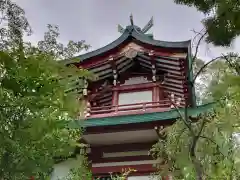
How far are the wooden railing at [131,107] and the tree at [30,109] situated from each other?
5839 mm

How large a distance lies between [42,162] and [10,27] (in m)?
2.05

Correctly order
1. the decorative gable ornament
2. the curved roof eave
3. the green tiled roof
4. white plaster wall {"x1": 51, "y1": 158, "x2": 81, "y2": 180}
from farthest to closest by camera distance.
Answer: the decorative gable ornament, the curved roof eave, white plaster wall {"x1": 51, "y1": 158, "x2": 81, "y2": 180}, the green tiled roof

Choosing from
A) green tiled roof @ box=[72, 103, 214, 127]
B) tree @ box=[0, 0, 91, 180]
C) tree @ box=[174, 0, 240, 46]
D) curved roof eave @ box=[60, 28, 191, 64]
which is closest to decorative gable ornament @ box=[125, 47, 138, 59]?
curved roof eave @ box=[60, 28, 191, 64]

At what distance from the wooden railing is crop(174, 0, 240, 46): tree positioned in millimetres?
6180

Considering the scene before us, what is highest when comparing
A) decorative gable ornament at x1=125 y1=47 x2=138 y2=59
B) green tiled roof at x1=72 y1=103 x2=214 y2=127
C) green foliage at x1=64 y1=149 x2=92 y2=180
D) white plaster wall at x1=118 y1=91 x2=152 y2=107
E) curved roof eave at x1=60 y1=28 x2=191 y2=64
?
curved roof eave at x1=60 y1=28 x2=191 y2=64

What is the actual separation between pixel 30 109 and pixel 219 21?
7.97 ft

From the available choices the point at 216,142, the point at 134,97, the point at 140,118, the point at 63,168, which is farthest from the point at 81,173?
the point at 216,142

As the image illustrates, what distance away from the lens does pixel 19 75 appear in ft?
15.6

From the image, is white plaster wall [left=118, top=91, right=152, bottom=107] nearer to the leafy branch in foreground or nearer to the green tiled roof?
the green tiled roof

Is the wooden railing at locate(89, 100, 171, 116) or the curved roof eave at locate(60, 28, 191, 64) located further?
the curved roof eave at locate(60, 28, 191, 64)

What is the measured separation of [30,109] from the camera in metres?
4.67

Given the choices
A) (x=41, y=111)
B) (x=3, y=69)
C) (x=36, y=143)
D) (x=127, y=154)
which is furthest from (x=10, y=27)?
(x=127, y=154)

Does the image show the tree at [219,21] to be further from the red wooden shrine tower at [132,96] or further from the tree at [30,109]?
the red wooden shrine tower at [132,96]

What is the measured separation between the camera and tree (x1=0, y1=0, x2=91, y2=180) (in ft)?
14.7
